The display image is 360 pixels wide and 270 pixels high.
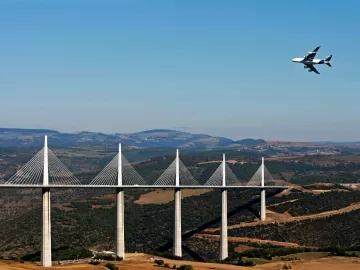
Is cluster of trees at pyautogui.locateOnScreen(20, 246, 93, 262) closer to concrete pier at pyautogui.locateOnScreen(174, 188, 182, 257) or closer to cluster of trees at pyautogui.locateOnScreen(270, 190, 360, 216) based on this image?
concrete pier at pyautogui.locateOnScreen(174, 188, 182, 257)

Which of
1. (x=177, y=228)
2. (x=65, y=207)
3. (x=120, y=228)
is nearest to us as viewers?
(x=120, y=228)

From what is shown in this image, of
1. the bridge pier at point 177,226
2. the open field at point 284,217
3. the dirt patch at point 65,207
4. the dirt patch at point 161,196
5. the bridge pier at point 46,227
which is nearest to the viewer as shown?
the bridge pier at point 46,227

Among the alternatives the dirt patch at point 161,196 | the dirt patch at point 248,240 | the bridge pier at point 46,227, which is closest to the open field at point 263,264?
the bridge pier at point 46,227

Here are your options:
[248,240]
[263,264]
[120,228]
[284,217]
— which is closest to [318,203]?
[284,217]

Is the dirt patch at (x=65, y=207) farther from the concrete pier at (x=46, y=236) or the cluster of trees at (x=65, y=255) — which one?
the concrete pier at (x=46, y=236)

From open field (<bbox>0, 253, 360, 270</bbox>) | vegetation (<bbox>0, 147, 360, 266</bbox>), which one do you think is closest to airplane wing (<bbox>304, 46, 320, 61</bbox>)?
open field (<bbox>0, 253, 360, 270</bbox>)

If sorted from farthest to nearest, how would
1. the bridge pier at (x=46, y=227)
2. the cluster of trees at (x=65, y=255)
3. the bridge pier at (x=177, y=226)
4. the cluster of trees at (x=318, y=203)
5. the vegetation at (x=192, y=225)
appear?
1. the cluster of trees at (x=318, y=203)
2. the vegetation at (x=192, y=225)
3. the bridge pier at (x=177, y=226)
4. the cluster of trees at (x=65, y=255)
5. the bridge pier at (x=46, y=227)

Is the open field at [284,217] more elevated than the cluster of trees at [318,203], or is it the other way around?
the cluster of trees at [318,203]

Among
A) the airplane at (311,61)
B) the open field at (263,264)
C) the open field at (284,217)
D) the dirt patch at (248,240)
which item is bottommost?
the dirt patch at (248,240)

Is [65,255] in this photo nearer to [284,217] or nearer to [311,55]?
[311,55]

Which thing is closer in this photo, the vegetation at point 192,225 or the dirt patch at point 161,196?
the vegetation at point 192,225

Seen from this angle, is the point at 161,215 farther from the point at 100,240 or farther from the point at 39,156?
the point at 39,156
